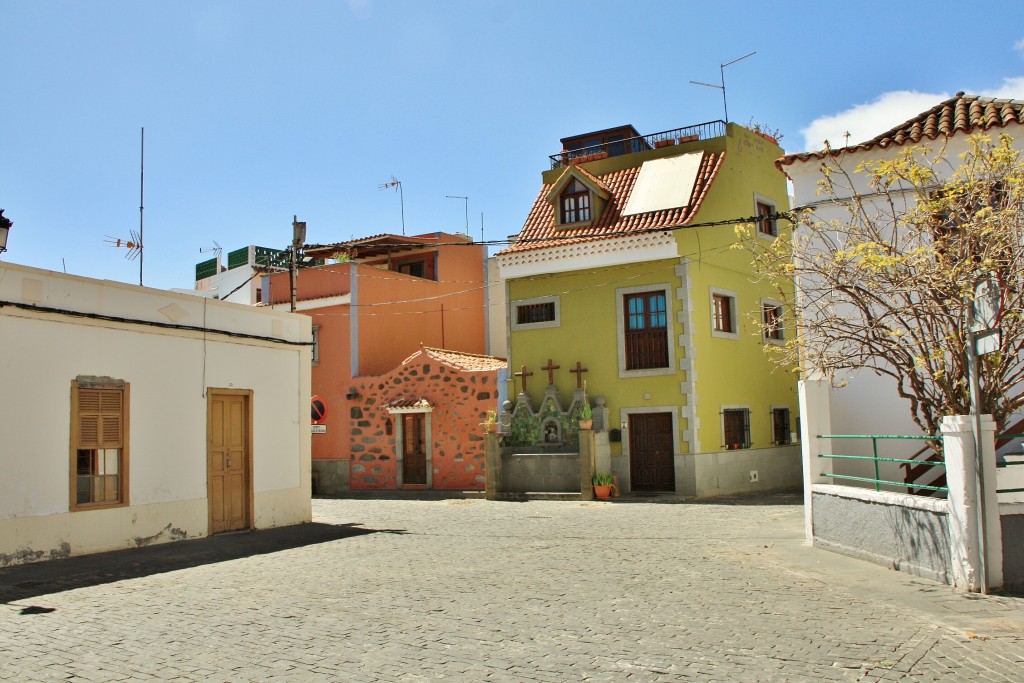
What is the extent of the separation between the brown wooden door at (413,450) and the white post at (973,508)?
647 inches

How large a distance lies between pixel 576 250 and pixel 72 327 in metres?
12.3

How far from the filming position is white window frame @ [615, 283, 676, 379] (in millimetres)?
20328

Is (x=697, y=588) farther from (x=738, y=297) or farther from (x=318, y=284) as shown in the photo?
(x=318, y=284)

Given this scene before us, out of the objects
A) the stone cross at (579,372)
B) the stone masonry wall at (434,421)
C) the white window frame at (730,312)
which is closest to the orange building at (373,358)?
the stone masonry wall at (434,421)

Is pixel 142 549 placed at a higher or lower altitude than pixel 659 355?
lower

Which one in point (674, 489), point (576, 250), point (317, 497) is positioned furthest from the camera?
point (317, 497)

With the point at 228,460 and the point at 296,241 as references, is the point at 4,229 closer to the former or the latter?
the point at 228,460

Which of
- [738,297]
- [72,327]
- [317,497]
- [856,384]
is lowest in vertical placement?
[317,497]

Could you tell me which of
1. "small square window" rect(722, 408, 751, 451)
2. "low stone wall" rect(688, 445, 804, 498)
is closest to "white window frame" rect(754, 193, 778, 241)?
"small square window" rect(722, 408, 751, 451)

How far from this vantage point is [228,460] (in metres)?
14.5

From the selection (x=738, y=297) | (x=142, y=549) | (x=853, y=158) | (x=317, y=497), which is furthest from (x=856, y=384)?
(x=317, y=497)

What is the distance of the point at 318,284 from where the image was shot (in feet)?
84.0

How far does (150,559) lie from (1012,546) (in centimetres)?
1016

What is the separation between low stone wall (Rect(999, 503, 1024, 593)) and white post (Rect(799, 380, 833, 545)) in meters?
3.31
